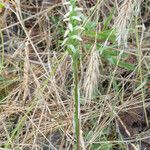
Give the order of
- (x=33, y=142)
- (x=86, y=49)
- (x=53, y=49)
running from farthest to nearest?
1. (x=53, y=49)
2. (x=86, y=49)
3. (x=33, y=142)

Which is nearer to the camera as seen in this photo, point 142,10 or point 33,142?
point 33,142

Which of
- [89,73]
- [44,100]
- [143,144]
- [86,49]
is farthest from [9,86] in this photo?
[143,144]

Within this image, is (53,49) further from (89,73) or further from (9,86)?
(89,73)

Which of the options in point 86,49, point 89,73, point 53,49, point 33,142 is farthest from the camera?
point 53,49

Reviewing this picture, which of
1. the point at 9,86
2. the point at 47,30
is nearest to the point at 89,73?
the point at 9,86

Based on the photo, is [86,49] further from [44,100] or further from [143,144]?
[143,144]

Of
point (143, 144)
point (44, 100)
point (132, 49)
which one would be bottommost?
point (143, 144)

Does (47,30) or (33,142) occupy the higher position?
(47,30)
